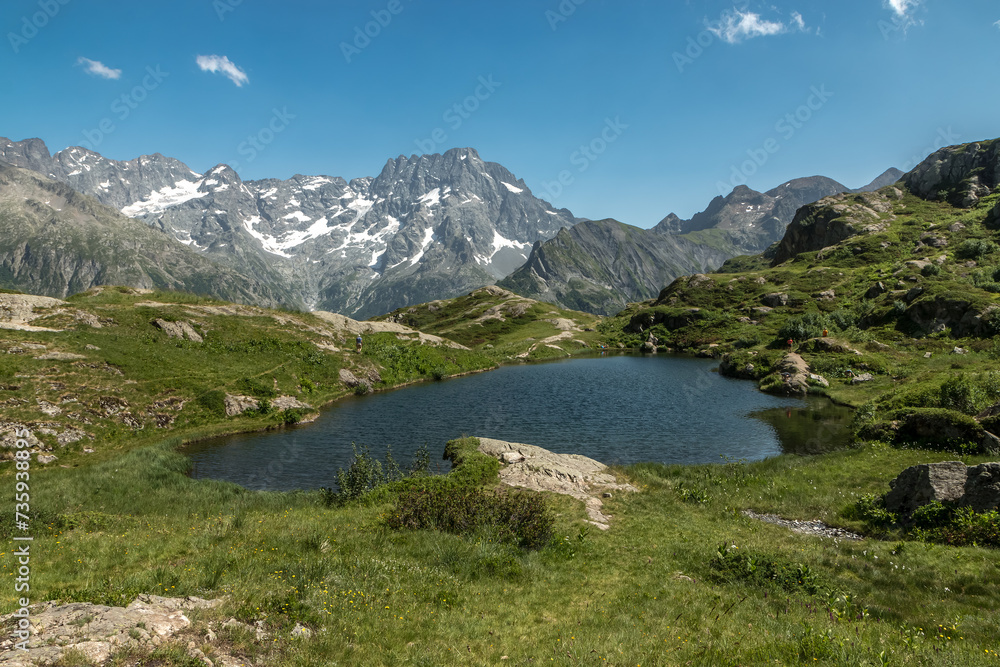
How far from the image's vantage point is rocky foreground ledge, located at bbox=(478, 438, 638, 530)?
29500 millimetres

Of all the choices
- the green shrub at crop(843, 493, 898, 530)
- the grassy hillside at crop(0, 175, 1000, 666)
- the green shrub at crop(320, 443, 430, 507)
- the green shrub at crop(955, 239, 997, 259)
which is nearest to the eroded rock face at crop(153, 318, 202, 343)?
the grassy hillside at crop(0, 175, 1000, 666)

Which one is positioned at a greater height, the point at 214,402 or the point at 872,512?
the point at 214,402

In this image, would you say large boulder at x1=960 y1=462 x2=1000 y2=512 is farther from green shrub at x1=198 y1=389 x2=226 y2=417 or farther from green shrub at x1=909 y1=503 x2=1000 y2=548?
green shrub at x1=198 y1=389 x2=226 y2=417

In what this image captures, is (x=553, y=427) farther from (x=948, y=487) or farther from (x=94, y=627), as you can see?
(x=94, y=627)

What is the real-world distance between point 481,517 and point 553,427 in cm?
3183

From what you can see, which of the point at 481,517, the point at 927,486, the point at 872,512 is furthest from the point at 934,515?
the point at 481,517

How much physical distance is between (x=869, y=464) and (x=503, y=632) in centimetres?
3275

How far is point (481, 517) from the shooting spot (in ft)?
Result: 72.3

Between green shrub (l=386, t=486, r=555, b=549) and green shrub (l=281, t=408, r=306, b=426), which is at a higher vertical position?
green shrub (l=281, t=408, r=306, b=426)

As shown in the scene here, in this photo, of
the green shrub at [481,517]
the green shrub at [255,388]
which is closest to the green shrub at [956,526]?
the green shrub at [481,517]

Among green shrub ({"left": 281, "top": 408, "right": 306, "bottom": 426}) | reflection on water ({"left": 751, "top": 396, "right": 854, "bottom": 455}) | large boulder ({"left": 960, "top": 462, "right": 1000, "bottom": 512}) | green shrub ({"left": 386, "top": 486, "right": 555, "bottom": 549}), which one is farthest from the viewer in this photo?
green shrub ({"left": 281, "top": 408, "right": 306, "bottom": 426})

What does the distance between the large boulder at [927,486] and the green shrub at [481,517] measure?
18646 millimetres

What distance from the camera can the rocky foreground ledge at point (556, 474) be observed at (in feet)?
96.8

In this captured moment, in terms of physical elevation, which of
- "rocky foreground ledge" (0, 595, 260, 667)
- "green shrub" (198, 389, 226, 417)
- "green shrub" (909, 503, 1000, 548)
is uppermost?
"green shrub" (198, 389, 226, 417)
